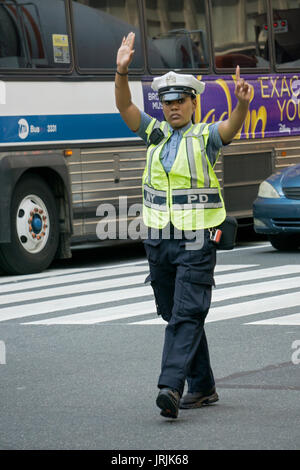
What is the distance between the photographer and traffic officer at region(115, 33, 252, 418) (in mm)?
6418

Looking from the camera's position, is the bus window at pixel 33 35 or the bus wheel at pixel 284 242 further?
the bus wheel at pixel 284 242

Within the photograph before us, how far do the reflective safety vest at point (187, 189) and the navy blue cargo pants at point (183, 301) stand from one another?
0.10 metres

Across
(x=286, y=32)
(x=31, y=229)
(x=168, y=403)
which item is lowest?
(x=31, y=229)

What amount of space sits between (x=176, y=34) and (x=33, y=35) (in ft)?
8.57

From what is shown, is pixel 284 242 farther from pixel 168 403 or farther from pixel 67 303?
pixel 168 403

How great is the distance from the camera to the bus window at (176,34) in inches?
608

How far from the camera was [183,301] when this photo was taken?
21.1 ft

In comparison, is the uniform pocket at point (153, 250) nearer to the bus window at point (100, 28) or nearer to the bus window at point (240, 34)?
the bus window at point (100, 28)

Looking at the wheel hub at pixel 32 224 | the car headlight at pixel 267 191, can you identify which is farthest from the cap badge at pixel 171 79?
the car headlight at pixel 267 191

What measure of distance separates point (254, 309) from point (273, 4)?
27.9 feet

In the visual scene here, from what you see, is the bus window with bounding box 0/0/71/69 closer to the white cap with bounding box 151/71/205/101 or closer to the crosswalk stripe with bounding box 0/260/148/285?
the crosswalk stripe with bounding box 0/260/148/285

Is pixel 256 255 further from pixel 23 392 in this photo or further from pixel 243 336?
pixel 23 392

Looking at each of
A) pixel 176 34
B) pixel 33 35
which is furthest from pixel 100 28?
pixel 176 34

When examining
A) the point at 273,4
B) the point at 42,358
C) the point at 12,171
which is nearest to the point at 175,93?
the point at 42,358
